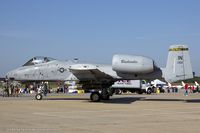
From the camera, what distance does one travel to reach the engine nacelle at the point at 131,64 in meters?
24.3

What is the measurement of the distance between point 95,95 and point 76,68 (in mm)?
2587

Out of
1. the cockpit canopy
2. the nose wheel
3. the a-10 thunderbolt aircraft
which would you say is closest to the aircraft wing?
the a-10 thunderbolt aircraft

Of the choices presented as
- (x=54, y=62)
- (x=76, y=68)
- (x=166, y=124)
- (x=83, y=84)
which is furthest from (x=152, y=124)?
(x=54, y=62)

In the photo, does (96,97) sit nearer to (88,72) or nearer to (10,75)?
(88,72)

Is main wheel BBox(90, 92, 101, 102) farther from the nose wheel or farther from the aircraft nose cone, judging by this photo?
the aircraft nose cone

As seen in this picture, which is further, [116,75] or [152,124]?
[116,75]

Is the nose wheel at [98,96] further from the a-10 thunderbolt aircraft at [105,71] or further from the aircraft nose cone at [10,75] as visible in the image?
the aircraft nose cone at [10,75]

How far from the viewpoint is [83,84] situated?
25.9 m

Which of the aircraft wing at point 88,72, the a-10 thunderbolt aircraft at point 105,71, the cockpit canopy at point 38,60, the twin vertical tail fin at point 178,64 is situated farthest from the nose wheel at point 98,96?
the twin vertical tail fin at point 178,64

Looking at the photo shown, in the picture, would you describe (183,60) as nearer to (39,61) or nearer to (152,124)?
(39,61)

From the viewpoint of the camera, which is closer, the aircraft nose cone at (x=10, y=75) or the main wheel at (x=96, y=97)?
the main wheel at (x=96, y=97)

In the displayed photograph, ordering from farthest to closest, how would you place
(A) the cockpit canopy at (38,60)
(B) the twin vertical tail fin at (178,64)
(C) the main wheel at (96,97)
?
(A) the cockpit canopy at (38,60) → (C) the main wheel at (96,97) → (B) the twin vertical tail fin at (178,64)

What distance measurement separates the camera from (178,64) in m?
24.8

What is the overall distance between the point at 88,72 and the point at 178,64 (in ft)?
19.7
